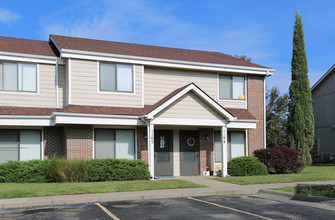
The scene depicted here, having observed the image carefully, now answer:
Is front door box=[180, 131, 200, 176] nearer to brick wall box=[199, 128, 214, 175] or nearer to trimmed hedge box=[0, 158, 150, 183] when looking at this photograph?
brick wall box=[199, 128, 214, 175]

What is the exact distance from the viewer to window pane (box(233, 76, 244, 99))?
71.2 feet

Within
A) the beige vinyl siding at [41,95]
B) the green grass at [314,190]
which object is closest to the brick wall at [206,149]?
the green grass at [314,190]

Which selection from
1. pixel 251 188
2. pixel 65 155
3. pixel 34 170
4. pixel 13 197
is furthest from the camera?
pixel 65 155

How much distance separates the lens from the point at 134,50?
70.0 feet

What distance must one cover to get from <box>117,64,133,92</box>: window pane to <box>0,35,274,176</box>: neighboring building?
5 centimetres

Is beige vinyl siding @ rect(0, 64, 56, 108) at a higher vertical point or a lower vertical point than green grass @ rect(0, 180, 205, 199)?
→ higher

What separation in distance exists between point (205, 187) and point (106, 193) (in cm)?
395

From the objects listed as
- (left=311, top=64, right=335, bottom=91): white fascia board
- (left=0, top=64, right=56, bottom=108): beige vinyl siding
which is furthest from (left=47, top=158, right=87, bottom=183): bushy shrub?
(left=311, top=64, right=335, bottom=91): white fascia board

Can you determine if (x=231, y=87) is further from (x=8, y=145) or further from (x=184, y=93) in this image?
(x=8, y=145)

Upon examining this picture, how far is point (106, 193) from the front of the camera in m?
12.9

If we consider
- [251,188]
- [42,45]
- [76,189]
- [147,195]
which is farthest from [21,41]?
[251,188]

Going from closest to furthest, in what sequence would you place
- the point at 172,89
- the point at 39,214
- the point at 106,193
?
the point at 39,214 < the point at 106,193 < the point at 172,89

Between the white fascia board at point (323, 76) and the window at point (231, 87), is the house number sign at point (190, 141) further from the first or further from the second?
the white fascia board at point (323, 76)

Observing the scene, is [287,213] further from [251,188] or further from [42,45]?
[42,45]
